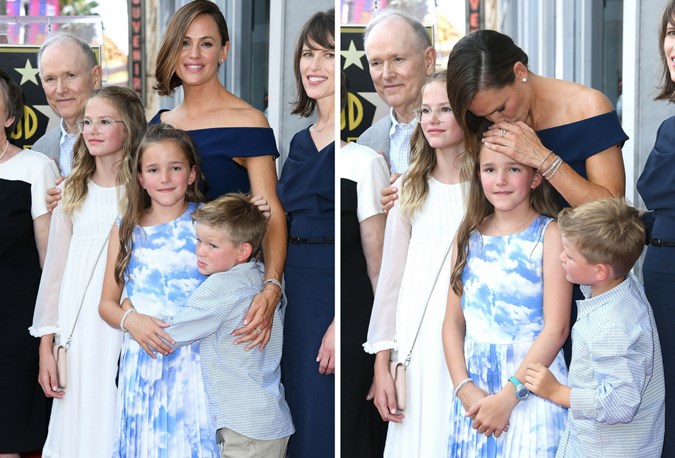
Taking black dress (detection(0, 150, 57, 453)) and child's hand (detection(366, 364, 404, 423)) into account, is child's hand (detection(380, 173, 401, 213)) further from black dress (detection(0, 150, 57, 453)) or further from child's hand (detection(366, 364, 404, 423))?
black dress (detection(0, 150, 57, 453))

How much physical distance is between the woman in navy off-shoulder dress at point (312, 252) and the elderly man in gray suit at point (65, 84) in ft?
2.53

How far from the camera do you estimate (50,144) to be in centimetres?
347

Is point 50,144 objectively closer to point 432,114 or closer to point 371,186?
point 371,186

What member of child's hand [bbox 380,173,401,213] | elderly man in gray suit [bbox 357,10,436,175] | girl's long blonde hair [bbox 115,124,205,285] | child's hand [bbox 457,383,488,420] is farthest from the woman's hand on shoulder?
child's hand [bbox 457,383,488,420]

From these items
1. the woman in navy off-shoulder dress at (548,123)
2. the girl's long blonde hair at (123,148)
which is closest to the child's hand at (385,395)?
the woman in navy off-shoulder dress at (548,123)

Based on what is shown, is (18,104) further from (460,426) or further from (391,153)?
(460,426)

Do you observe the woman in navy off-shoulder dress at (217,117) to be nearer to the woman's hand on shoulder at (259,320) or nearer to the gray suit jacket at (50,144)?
the woman's hand on shoulder at (259,320)

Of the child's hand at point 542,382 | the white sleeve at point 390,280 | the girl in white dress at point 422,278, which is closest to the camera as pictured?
the child's hand at point 542,382

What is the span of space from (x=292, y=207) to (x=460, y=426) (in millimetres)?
977

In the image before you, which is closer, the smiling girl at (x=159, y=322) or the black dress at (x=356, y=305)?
the black dress at (x=356, y=305)

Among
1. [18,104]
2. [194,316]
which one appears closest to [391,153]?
[194,316]

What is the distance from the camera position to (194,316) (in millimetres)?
3152

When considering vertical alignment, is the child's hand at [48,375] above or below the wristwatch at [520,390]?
below

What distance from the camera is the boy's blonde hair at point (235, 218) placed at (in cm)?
321
